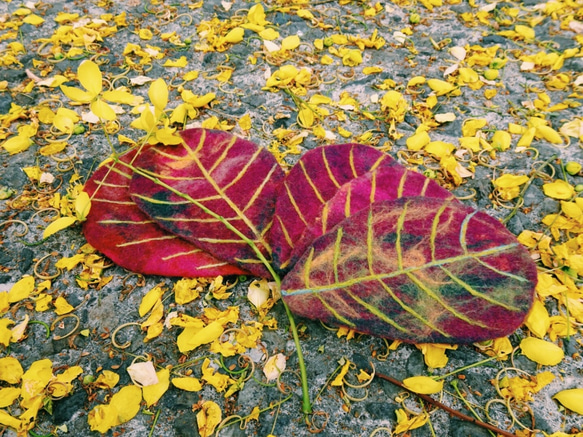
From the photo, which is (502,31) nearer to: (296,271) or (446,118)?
(446,118)

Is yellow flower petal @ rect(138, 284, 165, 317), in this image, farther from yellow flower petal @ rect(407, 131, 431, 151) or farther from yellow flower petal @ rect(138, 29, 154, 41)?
yellow flower petal @ rect(138, 29, 154, 41)

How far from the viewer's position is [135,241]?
0.98m

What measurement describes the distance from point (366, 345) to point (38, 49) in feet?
4.85

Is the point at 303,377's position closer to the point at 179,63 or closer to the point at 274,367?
the point at 274,367

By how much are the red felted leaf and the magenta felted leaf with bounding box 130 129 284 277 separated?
0.04 meters

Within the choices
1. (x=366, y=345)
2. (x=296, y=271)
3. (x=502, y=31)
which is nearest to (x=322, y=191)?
(x=296, y=271)

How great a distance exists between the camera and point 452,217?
877 mm

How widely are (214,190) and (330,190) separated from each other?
27 centimetres

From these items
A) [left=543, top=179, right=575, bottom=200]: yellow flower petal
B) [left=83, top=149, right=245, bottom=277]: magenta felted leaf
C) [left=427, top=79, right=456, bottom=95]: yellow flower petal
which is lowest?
[left=83, top=149, right=245, bottom=277]: magenta felted leaf

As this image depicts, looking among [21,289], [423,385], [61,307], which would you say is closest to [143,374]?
[61,307]

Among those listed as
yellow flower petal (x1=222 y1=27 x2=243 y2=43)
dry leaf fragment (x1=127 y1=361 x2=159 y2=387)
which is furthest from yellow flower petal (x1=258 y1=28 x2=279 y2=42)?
dry leaf fragment (x1=127 y1=361 x2=159 y2=387)

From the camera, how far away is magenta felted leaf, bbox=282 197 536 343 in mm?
805

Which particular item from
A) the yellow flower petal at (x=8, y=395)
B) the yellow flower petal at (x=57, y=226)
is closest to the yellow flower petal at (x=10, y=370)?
the yellow flower petal at (x=8, y=395)

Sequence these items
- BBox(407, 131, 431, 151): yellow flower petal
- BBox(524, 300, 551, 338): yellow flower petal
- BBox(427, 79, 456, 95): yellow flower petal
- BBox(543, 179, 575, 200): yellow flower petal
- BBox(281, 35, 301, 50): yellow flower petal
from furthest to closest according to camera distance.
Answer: BBox(281, 35, 301, 50): yellow flower petal < BBox(427, 79, 456, 95): yellow flower petal < BBox(407, 131, 431, 151): yellow flower petal < BBox(543, 179, 575, 200): yellow flower petal < BBox(524, 300, 551, 338): yellow flower petal
